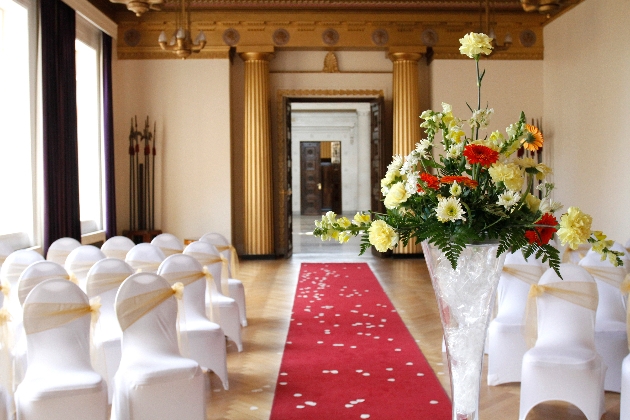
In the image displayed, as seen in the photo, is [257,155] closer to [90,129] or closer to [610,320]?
[90,129]

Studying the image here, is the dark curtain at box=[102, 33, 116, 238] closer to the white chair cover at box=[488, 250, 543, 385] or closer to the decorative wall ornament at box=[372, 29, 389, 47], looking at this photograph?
the decorative wall ornament at box=[372, 29, 389, 47]

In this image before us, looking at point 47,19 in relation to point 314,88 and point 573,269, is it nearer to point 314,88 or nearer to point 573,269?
point 314,88

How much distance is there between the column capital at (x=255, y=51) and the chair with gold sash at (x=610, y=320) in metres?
7.54

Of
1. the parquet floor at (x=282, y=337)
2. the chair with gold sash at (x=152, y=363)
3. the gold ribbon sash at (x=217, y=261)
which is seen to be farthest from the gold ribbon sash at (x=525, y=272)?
the chair with gold sash at (x=152, y=363)

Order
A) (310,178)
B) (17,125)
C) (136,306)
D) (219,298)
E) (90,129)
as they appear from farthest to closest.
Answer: (310,178) < (90,129) < (17,125) < (219,298) < (136,306)

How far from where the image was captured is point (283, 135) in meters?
11.9

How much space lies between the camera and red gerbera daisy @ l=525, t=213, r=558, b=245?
1846 mm

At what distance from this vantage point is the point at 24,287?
4312 mm

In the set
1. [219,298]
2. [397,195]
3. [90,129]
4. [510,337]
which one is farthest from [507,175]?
[90,129]

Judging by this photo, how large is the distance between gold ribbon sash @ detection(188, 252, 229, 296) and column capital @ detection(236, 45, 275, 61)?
635 centimetres

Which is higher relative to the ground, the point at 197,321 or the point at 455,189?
the point at 455,189

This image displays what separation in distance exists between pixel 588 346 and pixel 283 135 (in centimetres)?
840

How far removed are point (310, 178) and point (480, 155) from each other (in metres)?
22.6

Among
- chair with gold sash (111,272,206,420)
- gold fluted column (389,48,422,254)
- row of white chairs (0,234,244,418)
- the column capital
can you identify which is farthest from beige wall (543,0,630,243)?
chair with gold sash (111,272,206,420)
